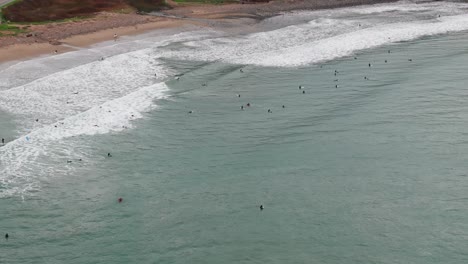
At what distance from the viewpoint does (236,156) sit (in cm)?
2047

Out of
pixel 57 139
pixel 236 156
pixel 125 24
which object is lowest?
pixel 236 156

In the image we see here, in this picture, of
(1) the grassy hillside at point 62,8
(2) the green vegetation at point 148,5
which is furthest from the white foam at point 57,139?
(2) the green vegetation at point 148,5

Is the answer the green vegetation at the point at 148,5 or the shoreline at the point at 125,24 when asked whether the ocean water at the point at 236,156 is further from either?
the green vegetation at the point at 148,5

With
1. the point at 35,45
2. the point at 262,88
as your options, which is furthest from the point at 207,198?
the point at 35,45

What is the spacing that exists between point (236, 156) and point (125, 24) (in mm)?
26196

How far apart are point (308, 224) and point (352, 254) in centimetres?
170

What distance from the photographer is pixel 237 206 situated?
1689 centimetres

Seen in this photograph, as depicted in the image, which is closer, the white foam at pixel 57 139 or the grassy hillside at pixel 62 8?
the white foam at pixel 57 139

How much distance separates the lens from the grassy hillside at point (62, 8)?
41.7 metres

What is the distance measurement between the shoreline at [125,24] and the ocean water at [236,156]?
1.97 meters

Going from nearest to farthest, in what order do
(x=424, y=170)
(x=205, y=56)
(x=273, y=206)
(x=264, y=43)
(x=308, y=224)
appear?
(x=308, y=224) → (x=273, y=206) → (x=424, y=170) → (x=205, y=56) → (x=264, y=43)

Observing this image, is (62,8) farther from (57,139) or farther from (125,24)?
(57,139)

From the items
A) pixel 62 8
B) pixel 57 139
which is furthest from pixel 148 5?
pixel 57 139

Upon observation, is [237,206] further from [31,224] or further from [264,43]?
[264,43]
